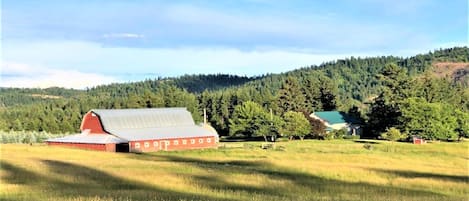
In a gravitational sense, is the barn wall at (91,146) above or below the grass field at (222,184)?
below

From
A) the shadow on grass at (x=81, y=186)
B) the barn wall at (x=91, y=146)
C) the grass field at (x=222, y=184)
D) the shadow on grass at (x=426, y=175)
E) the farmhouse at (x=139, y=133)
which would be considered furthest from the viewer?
the farmhouse at (x=139, y=133)

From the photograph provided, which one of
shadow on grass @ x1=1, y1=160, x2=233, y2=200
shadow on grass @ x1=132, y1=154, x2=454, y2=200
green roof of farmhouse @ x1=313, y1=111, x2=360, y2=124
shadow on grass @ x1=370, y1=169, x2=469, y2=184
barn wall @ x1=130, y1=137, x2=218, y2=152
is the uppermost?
green roof of farmhouse @ x1=313, y1=111, x2=360, y2=124

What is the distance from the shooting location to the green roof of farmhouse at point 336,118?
11019 cm

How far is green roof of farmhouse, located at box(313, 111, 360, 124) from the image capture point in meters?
110

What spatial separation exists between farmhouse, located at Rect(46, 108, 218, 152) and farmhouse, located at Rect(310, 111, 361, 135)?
108ft

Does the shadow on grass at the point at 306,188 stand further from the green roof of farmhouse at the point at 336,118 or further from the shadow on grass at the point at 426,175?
the green roof of farmhouse at the point at 336,118

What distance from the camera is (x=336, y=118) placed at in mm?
111500

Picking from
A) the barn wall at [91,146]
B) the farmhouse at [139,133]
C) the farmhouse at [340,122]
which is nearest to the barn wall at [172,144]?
the farmhouse at [139,133]

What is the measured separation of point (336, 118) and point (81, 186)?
90.5 m

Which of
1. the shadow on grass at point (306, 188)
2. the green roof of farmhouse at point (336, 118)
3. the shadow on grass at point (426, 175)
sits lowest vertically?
the shadow on grass at point (426, 175)

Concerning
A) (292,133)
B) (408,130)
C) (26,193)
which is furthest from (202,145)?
(26,193)

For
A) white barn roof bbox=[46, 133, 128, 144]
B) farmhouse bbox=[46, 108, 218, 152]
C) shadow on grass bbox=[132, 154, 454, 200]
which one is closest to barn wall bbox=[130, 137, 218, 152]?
farmhouse bbox=[46, 108, 218, 152]

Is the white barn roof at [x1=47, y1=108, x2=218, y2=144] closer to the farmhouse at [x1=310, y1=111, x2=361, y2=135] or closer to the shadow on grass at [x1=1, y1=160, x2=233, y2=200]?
the farmhouse at [x1=310, y1=111, x2=361, y2=135]

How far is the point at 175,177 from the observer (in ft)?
94.6
